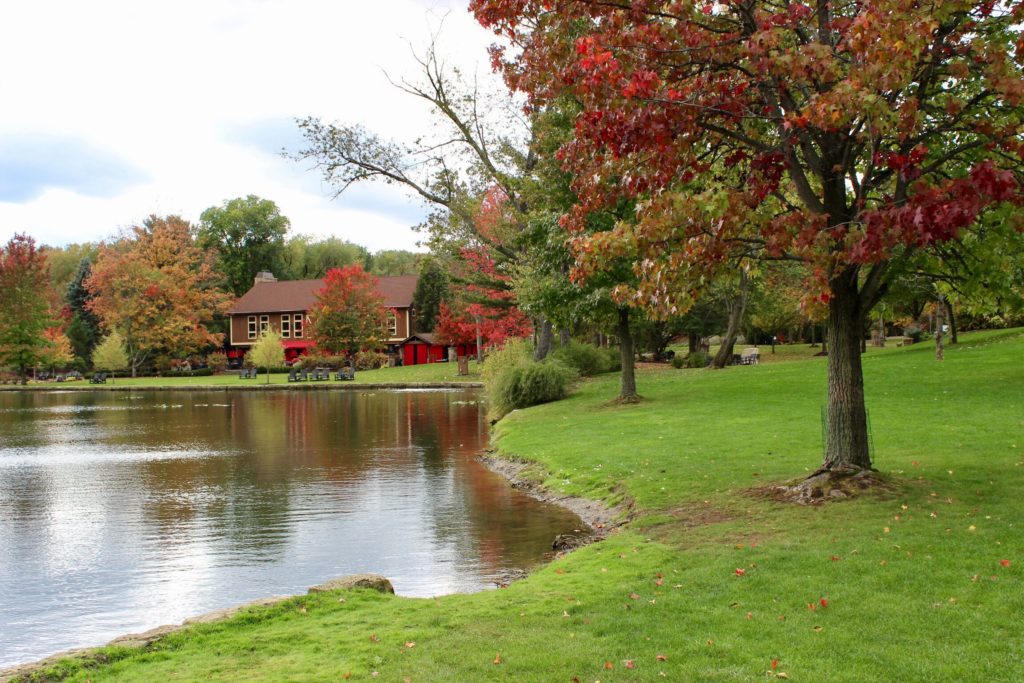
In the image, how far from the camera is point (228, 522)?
1325 centimetres

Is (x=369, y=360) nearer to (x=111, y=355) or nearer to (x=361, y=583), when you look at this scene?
(x=111, y=355)

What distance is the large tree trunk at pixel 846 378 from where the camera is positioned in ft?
33.3

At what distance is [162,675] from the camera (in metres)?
5.92

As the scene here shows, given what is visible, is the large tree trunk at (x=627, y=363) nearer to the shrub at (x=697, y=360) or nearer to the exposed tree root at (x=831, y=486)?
the exposed tree root at (x=831, y=486)

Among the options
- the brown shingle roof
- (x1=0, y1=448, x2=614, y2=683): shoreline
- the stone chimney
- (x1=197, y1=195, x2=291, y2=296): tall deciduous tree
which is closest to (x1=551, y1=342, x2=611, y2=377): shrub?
(x1=0, y1=448, x2=614, y2=683): shoreline

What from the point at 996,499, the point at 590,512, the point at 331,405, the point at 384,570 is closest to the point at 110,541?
the point at 384,570

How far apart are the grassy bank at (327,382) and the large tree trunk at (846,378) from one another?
132 ft

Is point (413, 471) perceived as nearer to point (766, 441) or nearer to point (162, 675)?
point (766, 441)

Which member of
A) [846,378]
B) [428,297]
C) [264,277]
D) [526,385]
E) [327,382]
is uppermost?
[264,277]

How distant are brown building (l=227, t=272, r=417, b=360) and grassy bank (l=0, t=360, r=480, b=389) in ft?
36.2

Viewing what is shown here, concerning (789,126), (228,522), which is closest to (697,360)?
(228,522)

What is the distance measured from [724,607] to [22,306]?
66.2 metres

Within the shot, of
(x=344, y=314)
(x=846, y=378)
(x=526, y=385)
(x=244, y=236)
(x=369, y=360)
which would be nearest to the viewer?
(x=846, y=378)

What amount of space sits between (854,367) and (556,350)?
1076 inches
